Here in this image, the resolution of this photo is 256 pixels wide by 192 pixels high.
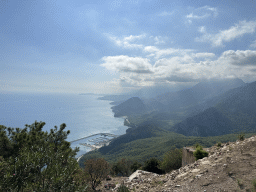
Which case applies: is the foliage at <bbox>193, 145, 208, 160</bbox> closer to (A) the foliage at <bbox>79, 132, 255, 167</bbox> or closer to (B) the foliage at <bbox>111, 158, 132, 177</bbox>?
(B) the foliage at <bbox>111, 158, 132, 177</bbox>

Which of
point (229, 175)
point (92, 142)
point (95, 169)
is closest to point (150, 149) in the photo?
point (92, 142)

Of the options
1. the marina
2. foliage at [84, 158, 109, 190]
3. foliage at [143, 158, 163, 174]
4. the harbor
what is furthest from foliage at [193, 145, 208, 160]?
the marina

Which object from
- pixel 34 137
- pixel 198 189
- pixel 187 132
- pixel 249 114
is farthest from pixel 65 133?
pixel 249 114

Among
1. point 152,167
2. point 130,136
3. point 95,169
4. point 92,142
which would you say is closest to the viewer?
point 95,169

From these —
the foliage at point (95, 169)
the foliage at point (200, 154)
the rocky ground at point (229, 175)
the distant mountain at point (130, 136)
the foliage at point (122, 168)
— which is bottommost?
the distant mountain at point (130, 136)

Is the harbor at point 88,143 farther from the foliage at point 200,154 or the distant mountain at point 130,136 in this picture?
the foliage at point 200,154

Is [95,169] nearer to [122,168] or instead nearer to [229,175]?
[229,175]

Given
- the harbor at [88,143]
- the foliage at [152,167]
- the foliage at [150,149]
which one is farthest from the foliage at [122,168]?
the harbor at [88,143]

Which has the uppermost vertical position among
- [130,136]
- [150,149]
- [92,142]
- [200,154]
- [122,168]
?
[200,154]

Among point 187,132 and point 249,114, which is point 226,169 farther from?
point 249,114

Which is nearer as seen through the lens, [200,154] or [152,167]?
→ [200,154]

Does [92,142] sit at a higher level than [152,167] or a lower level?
lower
